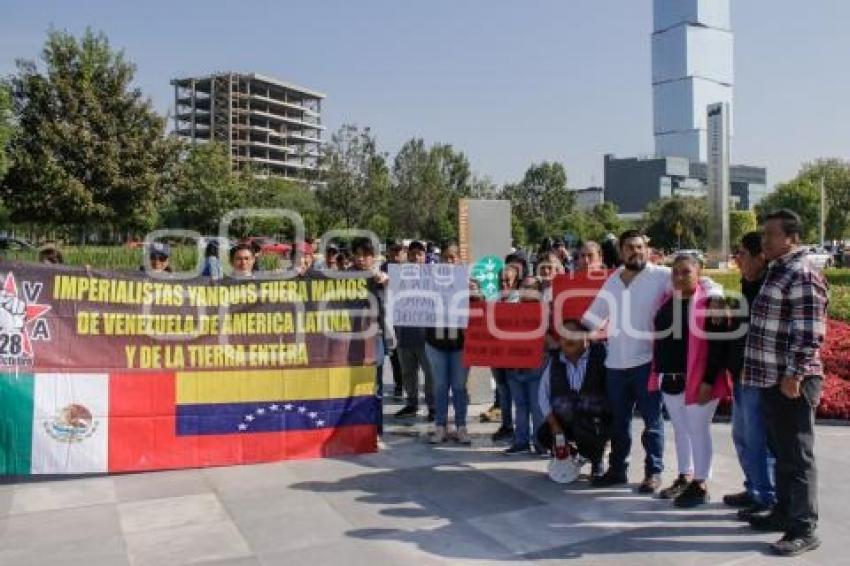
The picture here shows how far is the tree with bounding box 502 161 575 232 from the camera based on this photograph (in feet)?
219

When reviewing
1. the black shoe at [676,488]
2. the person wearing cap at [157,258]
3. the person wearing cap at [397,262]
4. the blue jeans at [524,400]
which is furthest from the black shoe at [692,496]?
the person wearing cap at [157,258]

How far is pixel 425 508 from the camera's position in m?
5.56

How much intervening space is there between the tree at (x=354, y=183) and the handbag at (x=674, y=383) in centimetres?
3755

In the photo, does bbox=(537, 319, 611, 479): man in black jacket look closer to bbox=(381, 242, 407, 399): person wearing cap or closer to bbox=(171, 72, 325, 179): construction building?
bbox=(381, 242, 407, 399): person wearing cap

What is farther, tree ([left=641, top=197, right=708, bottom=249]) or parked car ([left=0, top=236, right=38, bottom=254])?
tree ([left=641, top=197, right=708, bottom=249])

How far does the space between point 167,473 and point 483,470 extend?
253cm

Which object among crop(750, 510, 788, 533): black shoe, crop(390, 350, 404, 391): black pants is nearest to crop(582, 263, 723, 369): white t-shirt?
crop(750, 510, 788, 533): black shoe

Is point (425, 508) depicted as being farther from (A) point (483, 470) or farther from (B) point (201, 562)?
(B) point (201, 562)

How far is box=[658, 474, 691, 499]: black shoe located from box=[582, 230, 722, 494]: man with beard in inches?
4.9

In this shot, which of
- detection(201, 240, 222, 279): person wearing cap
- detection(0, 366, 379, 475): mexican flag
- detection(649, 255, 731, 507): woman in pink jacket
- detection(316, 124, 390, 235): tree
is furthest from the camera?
detection(316, 124, 390, 235): tree

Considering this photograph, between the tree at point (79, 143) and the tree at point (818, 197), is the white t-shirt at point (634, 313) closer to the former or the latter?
the tree at point (79, 143)

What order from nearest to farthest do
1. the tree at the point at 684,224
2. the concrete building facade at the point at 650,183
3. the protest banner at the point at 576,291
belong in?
the protest banner at the point at 576,291
the tree at the point at 684,224
the concrete building facade at the point at 650,183

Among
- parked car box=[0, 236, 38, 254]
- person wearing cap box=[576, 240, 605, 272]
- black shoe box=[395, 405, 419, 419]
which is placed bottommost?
black shoe box=[395, 405, 419, 419]

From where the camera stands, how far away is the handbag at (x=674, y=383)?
5.65 m
